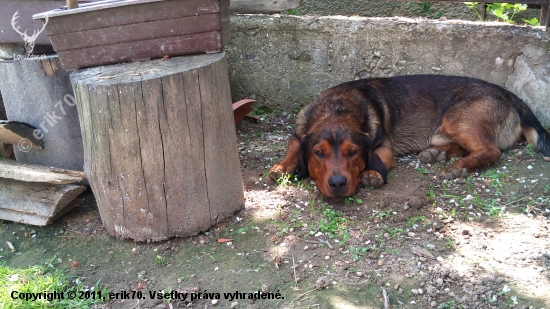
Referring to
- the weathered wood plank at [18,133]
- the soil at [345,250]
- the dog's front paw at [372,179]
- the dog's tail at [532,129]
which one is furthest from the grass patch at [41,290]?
the dog's tail at [532,129]

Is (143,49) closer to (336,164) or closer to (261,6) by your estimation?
(336,164)

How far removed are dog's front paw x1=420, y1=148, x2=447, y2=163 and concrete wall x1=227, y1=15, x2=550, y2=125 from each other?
1.13 metres

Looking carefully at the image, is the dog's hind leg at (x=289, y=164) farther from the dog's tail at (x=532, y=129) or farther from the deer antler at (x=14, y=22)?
the deer antler at (x=14, y=22)

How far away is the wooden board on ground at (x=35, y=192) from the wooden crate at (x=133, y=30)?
1.01 m

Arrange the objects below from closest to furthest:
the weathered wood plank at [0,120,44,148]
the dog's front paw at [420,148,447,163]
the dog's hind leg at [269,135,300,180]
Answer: the weathered wood plank at [0,120,44,148] < the dog's hind leg at [269,135,300,180] < the dog's front paw at [420,148,447,163]

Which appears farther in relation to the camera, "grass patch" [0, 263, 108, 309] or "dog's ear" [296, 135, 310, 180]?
"dog's ear" [296, 135, 310, 180]

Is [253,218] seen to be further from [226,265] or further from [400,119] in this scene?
[400,119]

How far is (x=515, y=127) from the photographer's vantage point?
5734 millimetres

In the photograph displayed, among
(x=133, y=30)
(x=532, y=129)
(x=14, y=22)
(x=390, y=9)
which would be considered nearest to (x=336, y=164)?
(x=133, y=30)

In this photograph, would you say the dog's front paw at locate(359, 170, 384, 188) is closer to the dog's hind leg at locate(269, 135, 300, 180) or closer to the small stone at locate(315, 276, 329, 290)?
the dog's hind leg at locate(269, 135, 300, 180)

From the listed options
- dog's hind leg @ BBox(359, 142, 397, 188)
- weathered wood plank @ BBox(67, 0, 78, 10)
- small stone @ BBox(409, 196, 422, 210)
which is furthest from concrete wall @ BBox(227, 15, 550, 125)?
weathered wood plank @ BBox(67, 0, 78, 10)

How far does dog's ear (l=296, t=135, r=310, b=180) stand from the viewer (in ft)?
17.0

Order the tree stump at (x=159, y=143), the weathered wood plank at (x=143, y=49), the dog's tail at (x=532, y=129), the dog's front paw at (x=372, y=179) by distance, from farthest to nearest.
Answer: the dog's tail at (x=532, y=129)
the dog's front paw at (x=372, y=179)
the weathered wood plank at (x=143, y=49)
the tree stump at (x=159, y=143)

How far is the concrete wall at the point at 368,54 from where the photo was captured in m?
5.89
